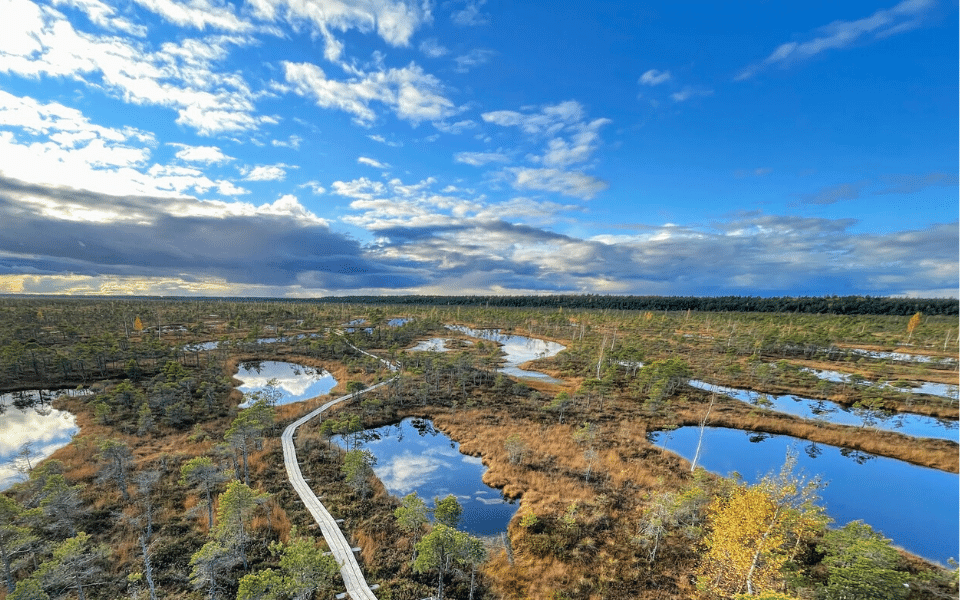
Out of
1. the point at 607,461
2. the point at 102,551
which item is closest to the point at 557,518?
the point at 607,461

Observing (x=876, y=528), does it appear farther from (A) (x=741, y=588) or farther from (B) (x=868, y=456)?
(A) (x=741, y=588)

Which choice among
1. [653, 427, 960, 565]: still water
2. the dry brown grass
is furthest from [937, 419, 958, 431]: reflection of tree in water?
[653, 427, 960, 565]: still water

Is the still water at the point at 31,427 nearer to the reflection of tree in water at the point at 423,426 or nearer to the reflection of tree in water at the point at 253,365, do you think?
the reflection of tree in water at the point at 253,365

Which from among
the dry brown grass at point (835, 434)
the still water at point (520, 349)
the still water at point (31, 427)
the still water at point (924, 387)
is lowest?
the still water at point (31, 427)

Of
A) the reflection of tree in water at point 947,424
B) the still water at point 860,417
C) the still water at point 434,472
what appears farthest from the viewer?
the reflection of tree in water at point 947,424

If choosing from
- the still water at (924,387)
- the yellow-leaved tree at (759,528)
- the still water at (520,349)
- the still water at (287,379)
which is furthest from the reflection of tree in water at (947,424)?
the still water at (287,379)

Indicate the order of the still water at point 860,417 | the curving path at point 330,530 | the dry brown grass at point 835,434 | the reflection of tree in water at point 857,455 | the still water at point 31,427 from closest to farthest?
1. the curving path at point 330,530
2. the still water at point 31,427
3. the dry brown grass at point 835,434
4. the reflection of tree in water at point 857,455
5. the still water at point 860,417
